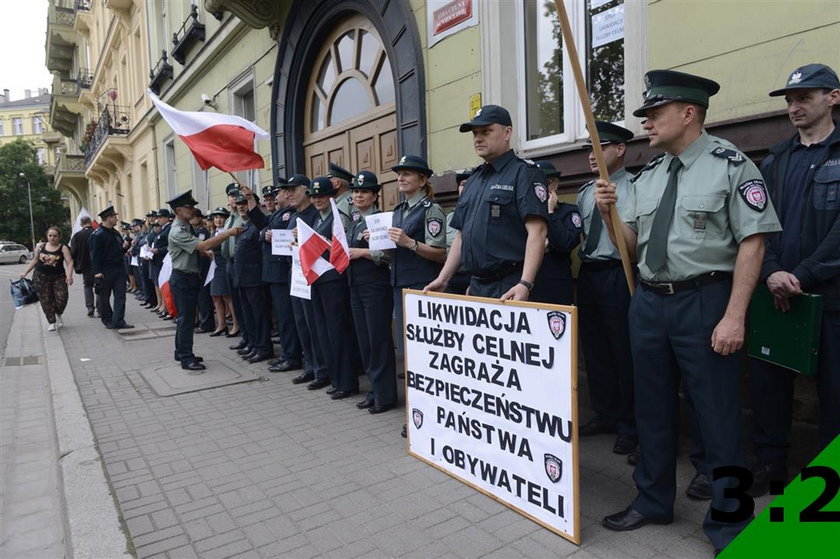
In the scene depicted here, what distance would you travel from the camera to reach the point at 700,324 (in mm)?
2592

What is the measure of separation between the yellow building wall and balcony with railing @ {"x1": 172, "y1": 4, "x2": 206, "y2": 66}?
1083 cm

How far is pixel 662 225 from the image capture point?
2703mm

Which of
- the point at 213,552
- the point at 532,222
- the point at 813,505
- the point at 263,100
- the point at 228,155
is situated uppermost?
the point at 263,100

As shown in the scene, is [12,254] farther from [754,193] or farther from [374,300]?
[754,193]

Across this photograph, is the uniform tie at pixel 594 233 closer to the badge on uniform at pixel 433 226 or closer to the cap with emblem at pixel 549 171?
the cap with emblem at pixel 549 171

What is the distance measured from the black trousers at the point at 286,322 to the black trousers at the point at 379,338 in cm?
182

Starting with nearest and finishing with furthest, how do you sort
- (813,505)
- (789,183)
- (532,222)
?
(813,505)
(789,183)
(532,222)

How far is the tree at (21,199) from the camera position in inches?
2213

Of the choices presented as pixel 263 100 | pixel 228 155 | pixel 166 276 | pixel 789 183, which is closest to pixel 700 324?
pixel 789 183

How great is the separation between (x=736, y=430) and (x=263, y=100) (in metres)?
9.54

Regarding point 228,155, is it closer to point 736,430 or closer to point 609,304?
point 609,304

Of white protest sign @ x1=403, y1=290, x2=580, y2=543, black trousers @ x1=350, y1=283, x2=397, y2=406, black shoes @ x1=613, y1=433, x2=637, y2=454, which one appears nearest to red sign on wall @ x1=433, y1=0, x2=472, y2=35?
black trousers @ x1=350, y1=283, x2=397, y2=406

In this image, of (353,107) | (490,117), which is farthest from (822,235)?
(353,107)

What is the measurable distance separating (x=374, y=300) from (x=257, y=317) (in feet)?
9.04
